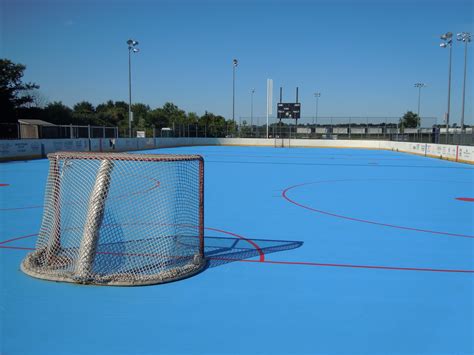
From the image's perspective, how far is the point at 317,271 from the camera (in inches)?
229

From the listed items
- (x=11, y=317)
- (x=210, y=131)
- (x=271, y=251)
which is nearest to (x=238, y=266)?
(x=271, y=251)

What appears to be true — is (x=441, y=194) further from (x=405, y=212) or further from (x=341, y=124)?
(x=341, y=124)

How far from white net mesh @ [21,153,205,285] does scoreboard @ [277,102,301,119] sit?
4369 cm

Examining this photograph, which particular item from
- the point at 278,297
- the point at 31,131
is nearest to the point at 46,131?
the point at 31,131

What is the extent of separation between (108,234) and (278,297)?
3638 millimetres

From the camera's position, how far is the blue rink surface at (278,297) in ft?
12.7

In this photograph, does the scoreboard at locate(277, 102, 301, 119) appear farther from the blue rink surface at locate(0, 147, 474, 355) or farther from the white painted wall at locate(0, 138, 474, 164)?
the blue rink surface at locate(0, 147, 474, 355)

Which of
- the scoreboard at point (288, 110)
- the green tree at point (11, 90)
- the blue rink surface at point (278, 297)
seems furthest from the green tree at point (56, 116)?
the blue rink surface at point (278, 297)

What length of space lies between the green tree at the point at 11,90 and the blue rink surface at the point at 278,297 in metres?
39.2

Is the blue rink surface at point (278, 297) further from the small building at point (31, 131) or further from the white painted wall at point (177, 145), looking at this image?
the small building at point (31, 131)

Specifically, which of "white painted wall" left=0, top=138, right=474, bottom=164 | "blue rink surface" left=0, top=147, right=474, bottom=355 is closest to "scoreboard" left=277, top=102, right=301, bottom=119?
"white painted wall" left=0, top=138, right=474, bottom=164

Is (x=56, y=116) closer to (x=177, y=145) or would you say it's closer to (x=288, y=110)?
(x=177, y=145)

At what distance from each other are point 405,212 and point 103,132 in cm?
2734

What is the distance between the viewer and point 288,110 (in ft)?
168
